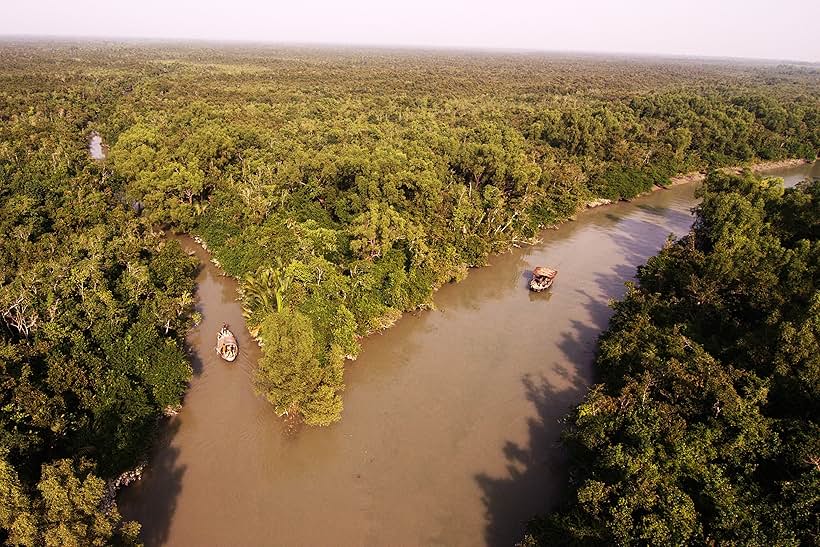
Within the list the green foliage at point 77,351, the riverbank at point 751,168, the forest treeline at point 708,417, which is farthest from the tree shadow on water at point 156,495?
the riverbank at point 751,168

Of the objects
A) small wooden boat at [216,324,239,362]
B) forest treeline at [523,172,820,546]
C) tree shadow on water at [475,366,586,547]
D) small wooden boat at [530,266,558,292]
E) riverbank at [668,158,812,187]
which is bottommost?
tree shadow on water at [475,366,586,547]

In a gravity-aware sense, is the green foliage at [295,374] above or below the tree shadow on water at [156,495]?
above

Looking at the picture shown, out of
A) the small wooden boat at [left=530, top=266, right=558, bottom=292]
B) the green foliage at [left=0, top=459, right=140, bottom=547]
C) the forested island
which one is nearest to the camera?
the green foliage at [left=0, top=459, right=140, bottom=547]

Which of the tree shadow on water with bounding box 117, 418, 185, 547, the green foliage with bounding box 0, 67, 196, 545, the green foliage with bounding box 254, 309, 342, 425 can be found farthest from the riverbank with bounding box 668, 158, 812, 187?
the tree shadow on water with bounding box 117, 418, 185, 547

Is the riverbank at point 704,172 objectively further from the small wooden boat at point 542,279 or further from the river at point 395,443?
the river at point 395,443

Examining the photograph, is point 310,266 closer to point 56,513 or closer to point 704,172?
point 56,513

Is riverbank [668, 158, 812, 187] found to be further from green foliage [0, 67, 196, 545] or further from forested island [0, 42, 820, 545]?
green foliage [0, 67, 196, 545]
